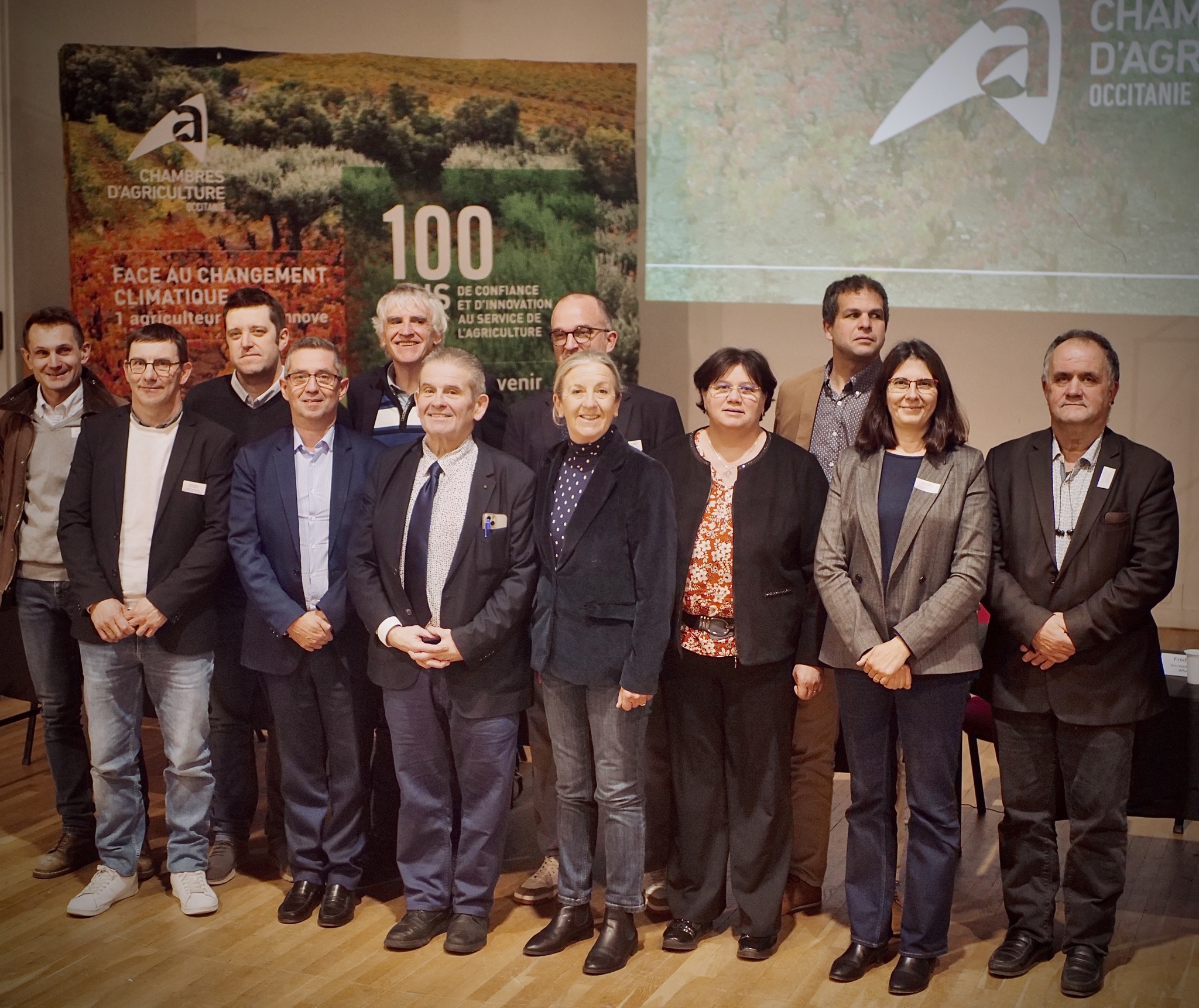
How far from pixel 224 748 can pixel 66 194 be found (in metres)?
3.60

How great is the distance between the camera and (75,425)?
3.78 m

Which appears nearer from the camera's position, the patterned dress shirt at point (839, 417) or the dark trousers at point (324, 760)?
the dark trousers at point (324, 760)

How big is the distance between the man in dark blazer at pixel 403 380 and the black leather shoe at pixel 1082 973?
2.12 metres

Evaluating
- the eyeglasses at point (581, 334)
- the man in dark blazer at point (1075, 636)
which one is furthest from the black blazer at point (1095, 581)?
the eyeglasses at point (581, 334)

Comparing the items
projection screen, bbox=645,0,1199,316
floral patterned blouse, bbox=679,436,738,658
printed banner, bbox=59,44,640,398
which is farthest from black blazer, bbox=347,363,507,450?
printed banner, bbox=59,44,640,398

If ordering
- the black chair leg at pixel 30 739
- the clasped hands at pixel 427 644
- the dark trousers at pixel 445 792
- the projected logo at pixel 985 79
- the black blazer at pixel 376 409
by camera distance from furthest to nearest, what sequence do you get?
the projected logo at pixel 985 79, the black chair leg at pixel 30 739, the black blazer at pixel 376 409, the dark trousers at pixel 445 792, the clasped hands at pixel 427 644

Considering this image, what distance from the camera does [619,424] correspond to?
3695 mm

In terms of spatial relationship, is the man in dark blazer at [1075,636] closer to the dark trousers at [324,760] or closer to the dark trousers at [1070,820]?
the dark trousers at [1070,820]

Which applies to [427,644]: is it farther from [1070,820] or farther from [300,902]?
[1070,820]

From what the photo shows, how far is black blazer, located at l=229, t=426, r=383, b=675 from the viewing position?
3.39 meters

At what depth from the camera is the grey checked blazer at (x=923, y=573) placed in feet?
9.83

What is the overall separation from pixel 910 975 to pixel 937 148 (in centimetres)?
358

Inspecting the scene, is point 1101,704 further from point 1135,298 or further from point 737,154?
point 737,154

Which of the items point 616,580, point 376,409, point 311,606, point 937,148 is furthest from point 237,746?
point 937,148
